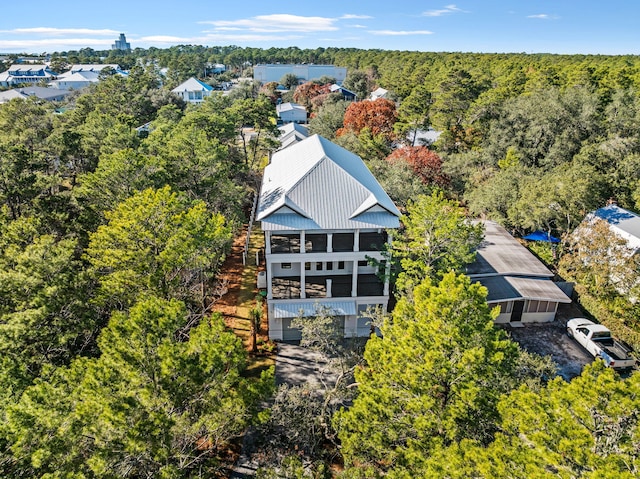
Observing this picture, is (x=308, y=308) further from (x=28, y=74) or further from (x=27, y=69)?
(x=27, y=69)

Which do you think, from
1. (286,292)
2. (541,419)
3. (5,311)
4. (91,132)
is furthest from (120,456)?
(91,132)

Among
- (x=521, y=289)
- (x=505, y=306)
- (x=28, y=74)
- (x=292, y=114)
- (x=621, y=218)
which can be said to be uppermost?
(x=28, y=74)

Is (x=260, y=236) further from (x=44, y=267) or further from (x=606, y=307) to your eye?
(x=606, y=307)

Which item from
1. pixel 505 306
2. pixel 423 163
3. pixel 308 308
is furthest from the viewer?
pixel 423 163

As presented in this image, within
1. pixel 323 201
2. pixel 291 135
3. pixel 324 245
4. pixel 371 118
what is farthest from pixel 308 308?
pixel 371 118

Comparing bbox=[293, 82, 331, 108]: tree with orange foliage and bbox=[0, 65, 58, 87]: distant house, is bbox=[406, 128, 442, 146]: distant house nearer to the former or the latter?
bbox=[293, 82, 331, 108]: tree with orange foliage

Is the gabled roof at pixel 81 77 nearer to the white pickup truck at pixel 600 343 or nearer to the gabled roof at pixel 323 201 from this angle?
the gabled roof at pixel 323 201

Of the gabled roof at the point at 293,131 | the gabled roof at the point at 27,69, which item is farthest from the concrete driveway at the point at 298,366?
the gabled roof at the point at 27,69
